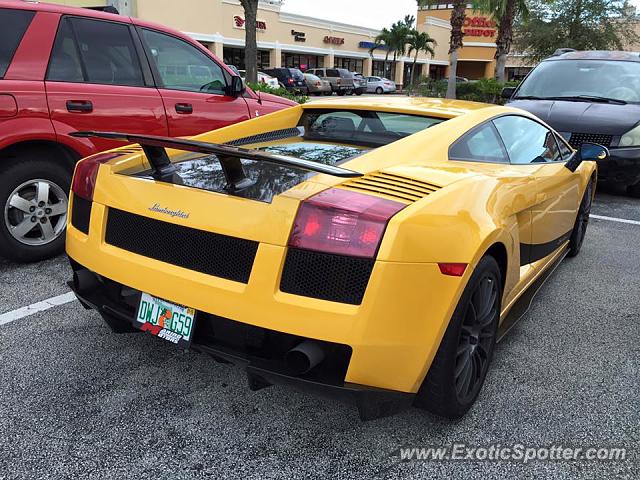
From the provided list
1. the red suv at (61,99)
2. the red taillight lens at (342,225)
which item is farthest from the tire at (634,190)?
the red taillight lens at (342,225)

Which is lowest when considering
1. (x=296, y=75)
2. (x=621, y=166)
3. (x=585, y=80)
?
(x=621, y=166)

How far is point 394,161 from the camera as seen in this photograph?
8.04 ft

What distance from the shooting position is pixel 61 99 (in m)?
4.01

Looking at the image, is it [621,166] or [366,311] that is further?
[621,166]

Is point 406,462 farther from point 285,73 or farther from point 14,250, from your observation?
point 285,73

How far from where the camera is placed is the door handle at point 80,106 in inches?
160

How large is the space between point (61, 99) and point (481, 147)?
10.2 feet

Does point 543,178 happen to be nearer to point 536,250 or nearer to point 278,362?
point 536,250

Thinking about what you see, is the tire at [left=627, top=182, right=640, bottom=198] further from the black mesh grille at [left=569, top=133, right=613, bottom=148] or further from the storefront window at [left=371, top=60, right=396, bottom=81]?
the storefront window at [left=371, top=60, right=396, bottom=81]

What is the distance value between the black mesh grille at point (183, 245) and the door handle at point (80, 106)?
211 cm

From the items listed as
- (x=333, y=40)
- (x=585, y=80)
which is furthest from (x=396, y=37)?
(x=585, y=80)

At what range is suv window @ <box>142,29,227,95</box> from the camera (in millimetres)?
4785

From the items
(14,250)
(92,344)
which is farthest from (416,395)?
(14,250)

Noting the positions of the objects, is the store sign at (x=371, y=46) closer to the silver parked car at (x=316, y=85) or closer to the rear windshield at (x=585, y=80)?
the silver parked car at (x=316, y=85)
